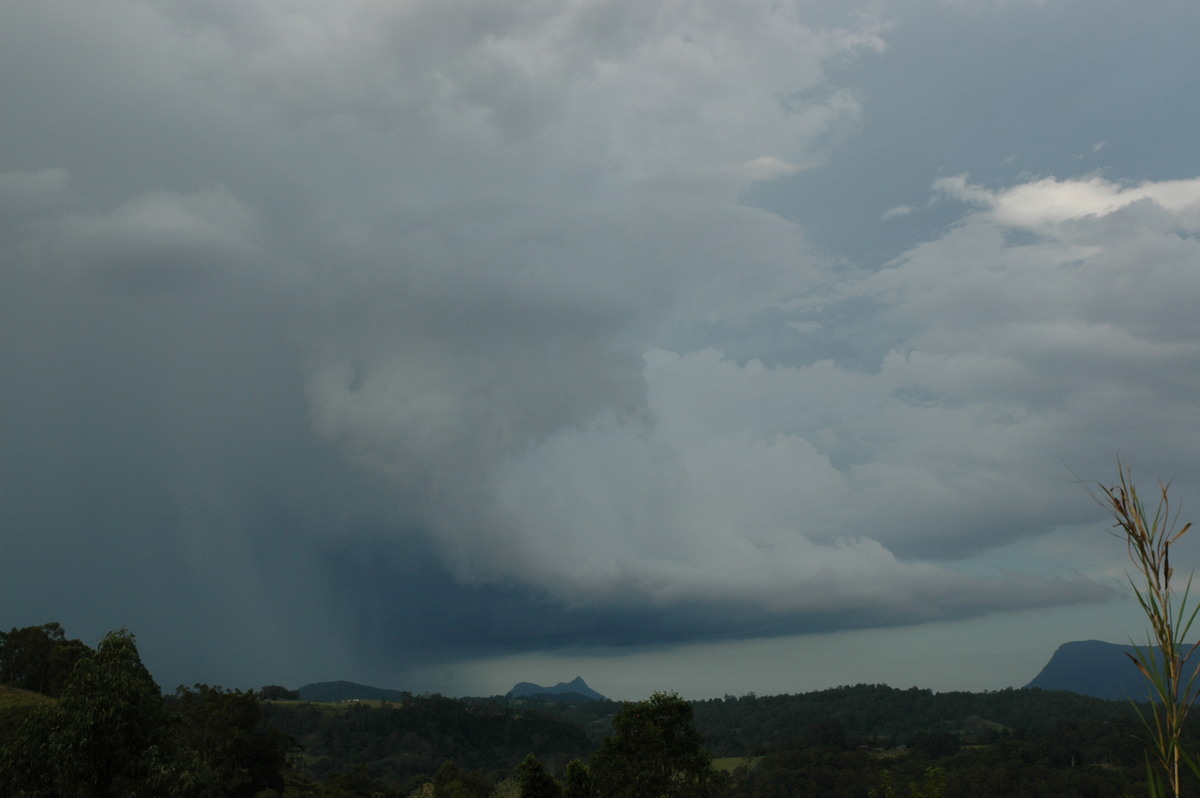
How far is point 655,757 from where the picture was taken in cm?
6500

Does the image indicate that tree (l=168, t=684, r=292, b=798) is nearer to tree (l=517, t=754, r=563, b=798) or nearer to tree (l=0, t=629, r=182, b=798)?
tree (l=517, t=754, r=563, b=798)

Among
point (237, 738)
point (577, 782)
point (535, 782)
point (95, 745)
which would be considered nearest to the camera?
point (95, 745)

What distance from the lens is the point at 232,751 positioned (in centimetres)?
8675

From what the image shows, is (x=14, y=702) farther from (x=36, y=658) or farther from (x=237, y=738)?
(x=36, y=658)

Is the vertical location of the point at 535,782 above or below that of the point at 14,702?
below

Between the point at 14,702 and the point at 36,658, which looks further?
the point at 36,658

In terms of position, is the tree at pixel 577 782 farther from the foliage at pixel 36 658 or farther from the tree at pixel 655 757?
the foliage at pixel 36 658

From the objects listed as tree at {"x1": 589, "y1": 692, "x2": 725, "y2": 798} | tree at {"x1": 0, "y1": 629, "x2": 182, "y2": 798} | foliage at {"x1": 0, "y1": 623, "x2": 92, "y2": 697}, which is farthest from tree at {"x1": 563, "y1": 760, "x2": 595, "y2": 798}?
foliage at {"x1": 0, "y1": 623, "x2": 92, "y2": 697}

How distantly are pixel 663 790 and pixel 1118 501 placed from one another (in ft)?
202

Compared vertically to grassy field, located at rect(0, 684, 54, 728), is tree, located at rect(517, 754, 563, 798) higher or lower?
lower

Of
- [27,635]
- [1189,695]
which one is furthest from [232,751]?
[1189,695]

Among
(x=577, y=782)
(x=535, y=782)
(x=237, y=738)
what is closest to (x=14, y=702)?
(x=237, y=738)

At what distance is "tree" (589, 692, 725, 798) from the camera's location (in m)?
63.9

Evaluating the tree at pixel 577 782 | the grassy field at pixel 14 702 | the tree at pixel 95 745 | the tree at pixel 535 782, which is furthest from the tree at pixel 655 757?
the grassy field at pixel 14 702
